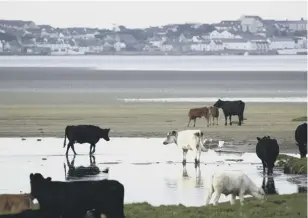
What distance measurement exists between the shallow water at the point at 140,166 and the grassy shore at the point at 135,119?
2.16 metres

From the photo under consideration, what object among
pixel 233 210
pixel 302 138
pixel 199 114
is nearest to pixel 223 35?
pixel 199 114

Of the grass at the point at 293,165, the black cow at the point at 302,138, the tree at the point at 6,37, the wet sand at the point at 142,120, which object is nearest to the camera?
the grass at the point at 293,165

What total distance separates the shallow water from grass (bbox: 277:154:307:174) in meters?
0.21

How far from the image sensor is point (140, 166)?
1900 cm

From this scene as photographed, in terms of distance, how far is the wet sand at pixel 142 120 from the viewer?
25.8m

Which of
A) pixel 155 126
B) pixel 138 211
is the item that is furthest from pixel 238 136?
pixel 138 211

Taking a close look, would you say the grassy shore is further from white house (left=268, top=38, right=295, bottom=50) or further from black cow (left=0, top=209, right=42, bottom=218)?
black cow (left=0, top=209, right=42, bottom=218)

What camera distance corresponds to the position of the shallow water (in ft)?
51.1

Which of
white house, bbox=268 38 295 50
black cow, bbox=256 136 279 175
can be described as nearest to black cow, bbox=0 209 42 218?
black cow, bbox=256 136 279 175

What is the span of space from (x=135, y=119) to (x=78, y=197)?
18972mm

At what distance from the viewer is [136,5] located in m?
22.8

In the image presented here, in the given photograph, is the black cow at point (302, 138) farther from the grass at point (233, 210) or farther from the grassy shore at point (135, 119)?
the grass at point (233, 210)

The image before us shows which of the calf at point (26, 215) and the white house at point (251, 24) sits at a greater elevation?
the white house at point (251, 24)

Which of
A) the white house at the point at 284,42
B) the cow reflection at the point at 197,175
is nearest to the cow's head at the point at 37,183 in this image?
the cow reflection at the point at 197,175
